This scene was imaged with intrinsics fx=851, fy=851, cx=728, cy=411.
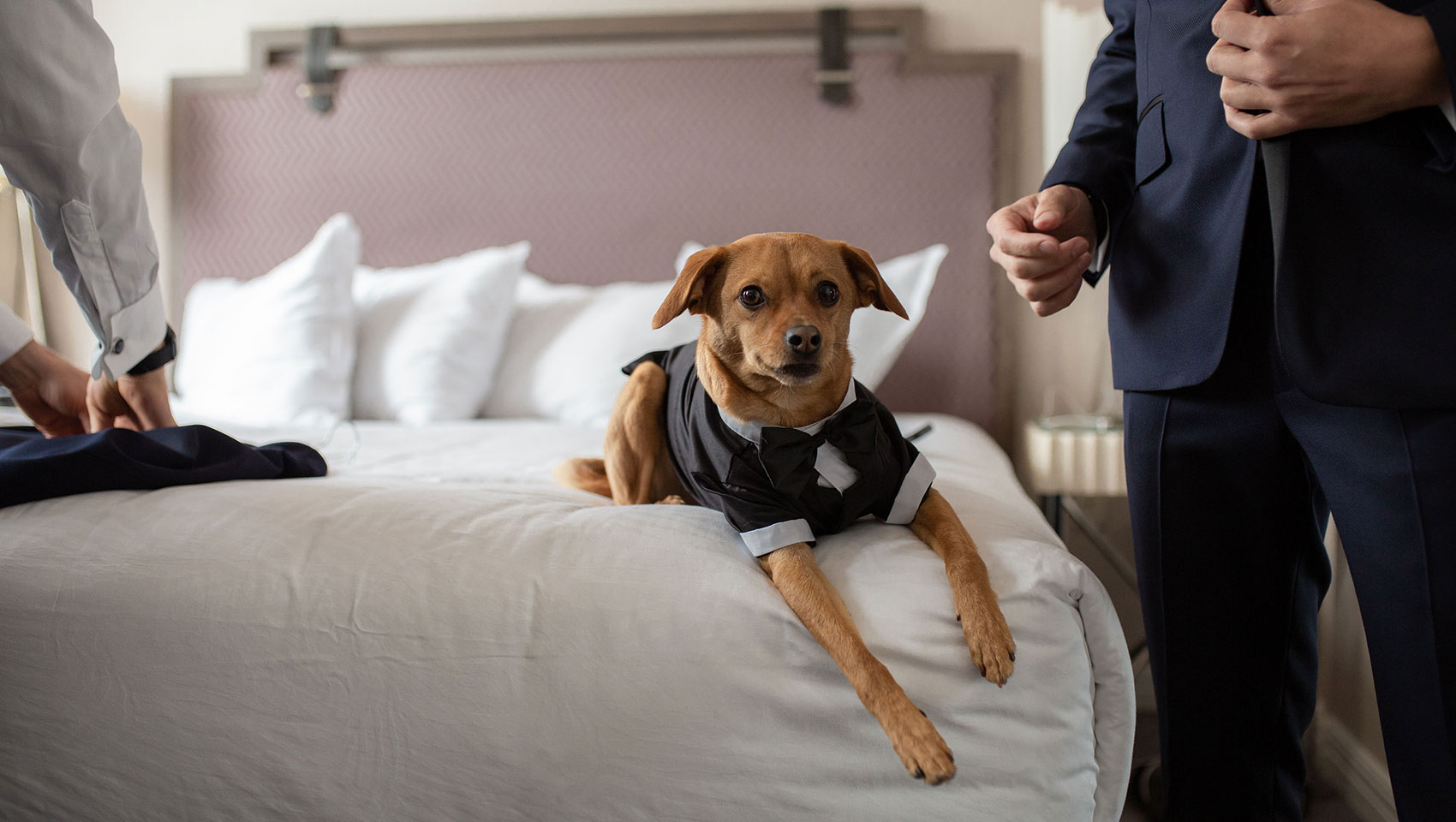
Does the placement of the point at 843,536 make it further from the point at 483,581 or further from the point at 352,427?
the point at 352,427

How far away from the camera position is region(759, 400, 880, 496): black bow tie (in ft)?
3.31

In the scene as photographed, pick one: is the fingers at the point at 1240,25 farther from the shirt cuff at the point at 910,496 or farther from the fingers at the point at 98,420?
the fingers at the point at 98,420

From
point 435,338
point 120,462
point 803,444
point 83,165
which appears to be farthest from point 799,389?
point 435,338

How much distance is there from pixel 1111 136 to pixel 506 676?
977 mm

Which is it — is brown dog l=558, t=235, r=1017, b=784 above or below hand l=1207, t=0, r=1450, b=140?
below

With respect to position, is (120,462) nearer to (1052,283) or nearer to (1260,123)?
(1052,283)

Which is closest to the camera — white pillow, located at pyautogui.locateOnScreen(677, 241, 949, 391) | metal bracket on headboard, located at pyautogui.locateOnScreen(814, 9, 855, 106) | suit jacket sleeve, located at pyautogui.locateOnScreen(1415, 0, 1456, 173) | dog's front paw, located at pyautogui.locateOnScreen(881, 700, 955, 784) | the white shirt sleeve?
suit jacket sleeve, located at pyautogui.locateOnScreen(1415, 0, 1456, 173)

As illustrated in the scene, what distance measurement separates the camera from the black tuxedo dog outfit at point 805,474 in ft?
3.26

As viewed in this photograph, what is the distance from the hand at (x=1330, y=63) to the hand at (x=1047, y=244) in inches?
9.0

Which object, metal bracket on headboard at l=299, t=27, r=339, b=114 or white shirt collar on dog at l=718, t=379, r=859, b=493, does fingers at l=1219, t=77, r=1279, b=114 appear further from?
metal bracket on headboard at l=299, t=27, r=339, b=114

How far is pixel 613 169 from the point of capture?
2.74m

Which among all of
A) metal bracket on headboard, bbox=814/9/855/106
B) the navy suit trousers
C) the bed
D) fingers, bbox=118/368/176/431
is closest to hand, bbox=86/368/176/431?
fingers, bbox=118/368/176/431

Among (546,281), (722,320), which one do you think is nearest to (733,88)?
(546,281)

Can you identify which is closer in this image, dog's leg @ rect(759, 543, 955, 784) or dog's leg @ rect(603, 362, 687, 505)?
dog's leg @ rect(759, 543, 955, 784)
